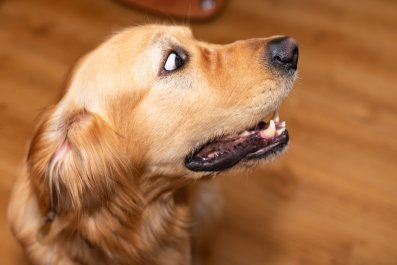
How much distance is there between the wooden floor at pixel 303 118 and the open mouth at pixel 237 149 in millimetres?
609

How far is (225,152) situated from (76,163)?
1.33 feet

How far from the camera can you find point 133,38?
1.21 metres

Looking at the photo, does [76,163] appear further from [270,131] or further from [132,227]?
[270,131]

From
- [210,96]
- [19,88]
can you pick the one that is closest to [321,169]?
[210,96]

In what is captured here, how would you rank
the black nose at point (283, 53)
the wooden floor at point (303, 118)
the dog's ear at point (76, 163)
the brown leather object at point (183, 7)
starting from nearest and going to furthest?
1. the dog's ear at point (76, 163)
2. the black nose at point (283, 53)
3. the wooden floor at point (303, 118)
4. the brown leather object at point (183, 7)

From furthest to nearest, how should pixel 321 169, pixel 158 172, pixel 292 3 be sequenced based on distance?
1. pixel 292 3
2. pixel 321 169
3. pixel 158 172

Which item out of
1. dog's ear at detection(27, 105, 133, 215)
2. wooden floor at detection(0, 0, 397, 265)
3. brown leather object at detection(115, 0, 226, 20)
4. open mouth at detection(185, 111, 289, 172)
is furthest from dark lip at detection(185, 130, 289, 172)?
brown leather object at detection(115, 0, 226, 20)

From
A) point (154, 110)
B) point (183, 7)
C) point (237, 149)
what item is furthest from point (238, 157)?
point (183, 7)

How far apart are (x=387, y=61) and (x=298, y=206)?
1012mm

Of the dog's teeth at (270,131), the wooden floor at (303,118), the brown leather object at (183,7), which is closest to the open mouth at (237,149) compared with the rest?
the dog's teeth at (270,131)

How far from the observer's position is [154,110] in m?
1.17

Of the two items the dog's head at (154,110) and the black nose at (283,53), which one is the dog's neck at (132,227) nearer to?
the dog's head at (154,110)

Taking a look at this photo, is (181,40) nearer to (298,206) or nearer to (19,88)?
(298,206)

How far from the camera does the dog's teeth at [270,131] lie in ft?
4.33
